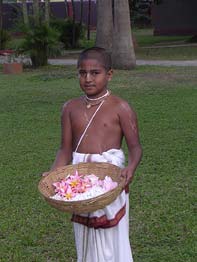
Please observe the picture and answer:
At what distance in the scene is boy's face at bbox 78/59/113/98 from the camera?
320 cm

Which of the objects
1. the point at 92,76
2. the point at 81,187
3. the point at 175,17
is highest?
the point at 92,76

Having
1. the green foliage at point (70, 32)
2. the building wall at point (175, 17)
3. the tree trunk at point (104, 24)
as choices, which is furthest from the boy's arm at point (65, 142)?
the building wall at point (175, 17)

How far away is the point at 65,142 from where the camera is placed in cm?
332

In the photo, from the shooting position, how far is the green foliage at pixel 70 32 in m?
27.1

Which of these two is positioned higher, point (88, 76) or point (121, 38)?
point (88, 76)

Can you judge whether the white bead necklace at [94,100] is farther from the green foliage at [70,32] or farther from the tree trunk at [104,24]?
the green foliage at [70,32]

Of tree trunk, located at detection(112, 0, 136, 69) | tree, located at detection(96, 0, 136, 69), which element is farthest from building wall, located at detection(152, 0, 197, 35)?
tree trunk, located at detection(112, 0, 136, 69)

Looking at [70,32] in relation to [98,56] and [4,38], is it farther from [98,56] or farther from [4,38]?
[98,56]

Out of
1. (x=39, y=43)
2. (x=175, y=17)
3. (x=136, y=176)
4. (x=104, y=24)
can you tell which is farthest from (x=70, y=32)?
(x=136, y=176)

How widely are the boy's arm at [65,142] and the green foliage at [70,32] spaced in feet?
78.0

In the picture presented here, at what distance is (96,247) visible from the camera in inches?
126

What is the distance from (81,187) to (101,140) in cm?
30

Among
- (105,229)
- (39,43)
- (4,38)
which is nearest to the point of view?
(105,229)

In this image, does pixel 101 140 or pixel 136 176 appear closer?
pixel 101 140
